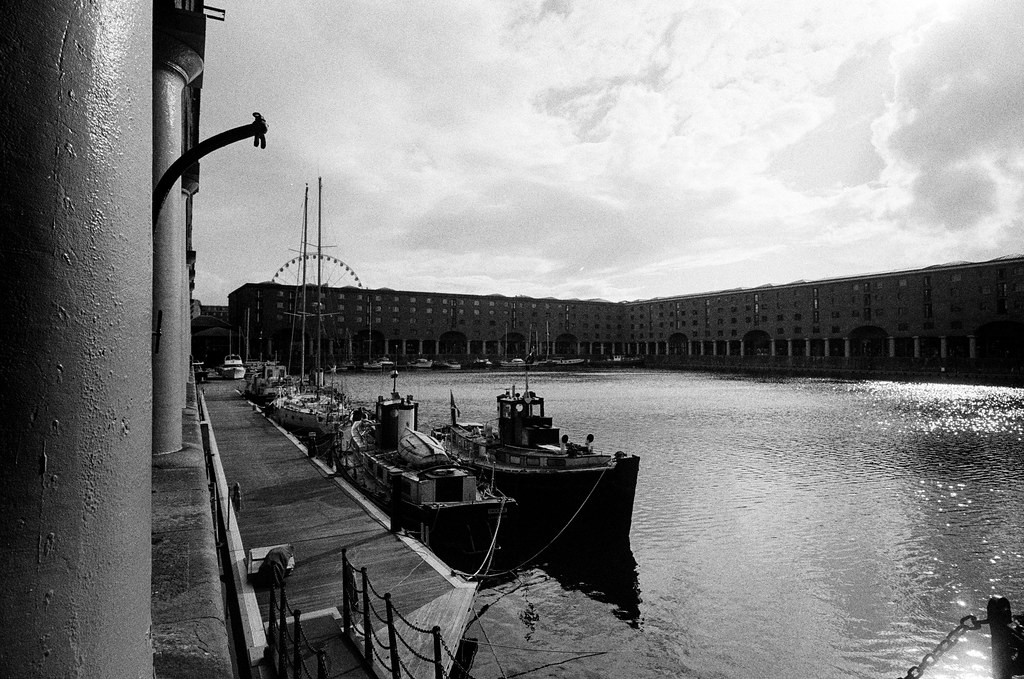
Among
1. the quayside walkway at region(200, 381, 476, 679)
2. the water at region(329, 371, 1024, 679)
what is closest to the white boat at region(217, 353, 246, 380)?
the water at region(329, 371, 1024, 679)

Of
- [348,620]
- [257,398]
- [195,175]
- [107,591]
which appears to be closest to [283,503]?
[348,620]

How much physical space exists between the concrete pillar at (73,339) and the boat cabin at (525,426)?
22.8 metres

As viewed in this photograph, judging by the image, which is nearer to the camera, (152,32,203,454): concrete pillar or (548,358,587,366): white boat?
(152,32,203,454): concrete pillar

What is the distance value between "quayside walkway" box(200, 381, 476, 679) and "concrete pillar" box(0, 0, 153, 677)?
5.79 metres

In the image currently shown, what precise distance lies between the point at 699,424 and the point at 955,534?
2999cm

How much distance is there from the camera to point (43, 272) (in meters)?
1.63

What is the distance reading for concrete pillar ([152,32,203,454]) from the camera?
7.42 meters

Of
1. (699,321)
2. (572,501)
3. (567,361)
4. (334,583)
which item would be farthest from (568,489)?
(567,361)

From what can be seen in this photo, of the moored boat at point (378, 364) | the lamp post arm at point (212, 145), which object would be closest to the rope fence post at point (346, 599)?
the lamp post arm at point (212, 145)

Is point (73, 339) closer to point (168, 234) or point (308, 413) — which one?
point (168, 234)

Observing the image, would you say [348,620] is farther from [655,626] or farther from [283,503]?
[655,626]

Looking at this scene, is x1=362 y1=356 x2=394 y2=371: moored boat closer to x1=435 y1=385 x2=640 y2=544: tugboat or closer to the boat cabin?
the boat cabin

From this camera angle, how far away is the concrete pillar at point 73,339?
5.20 ft

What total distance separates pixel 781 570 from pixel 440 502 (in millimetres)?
12437
